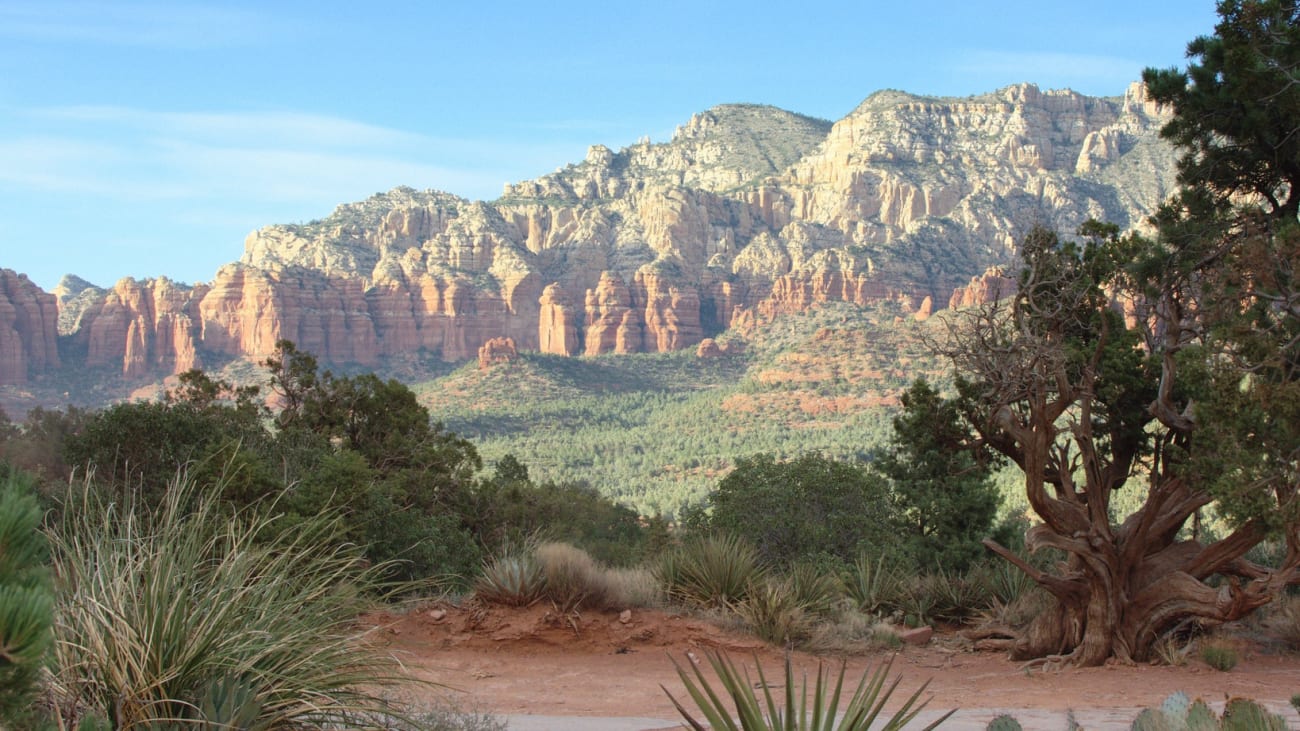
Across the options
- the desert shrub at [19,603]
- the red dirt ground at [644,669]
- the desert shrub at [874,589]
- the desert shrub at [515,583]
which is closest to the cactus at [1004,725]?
the red dirt ground at [644,669]

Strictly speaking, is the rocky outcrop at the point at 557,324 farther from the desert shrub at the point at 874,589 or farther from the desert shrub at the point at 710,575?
the desert shrub at the point at 710,575

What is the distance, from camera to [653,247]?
153250 mm

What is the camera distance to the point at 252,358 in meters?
120

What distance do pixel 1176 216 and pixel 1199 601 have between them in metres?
4.26

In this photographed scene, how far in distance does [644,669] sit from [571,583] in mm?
1672

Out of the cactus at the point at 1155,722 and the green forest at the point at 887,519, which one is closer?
the green forest at the point at 887,519

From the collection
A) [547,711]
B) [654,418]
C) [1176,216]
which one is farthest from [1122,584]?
[654,418]

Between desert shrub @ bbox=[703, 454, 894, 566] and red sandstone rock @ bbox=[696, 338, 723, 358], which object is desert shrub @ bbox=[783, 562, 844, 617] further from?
red sandstone rock @ bbox=[696, 338, 723, 358]

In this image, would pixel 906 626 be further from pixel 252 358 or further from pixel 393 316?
pixel 393 316

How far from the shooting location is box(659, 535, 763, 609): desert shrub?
12.1 meters

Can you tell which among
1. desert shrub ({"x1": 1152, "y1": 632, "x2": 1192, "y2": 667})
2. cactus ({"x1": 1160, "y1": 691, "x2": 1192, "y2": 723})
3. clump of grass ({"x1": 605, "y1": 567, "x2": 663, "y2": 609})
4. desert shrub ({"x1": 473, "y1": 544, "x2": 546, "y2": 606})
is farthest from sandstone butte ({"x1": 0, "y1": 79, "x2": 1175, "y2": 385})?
cactus ({"x1": 1160, "y1": 691, "x2": 1192, "y2": 723})

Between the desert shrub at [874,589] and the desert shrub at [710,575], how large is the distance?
1472 mm

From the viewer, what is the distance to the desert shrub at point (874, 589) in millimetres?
13523

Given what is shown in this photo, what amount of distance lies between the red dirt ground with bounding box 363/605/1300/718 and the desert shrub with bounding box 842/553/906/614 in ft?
3.97
